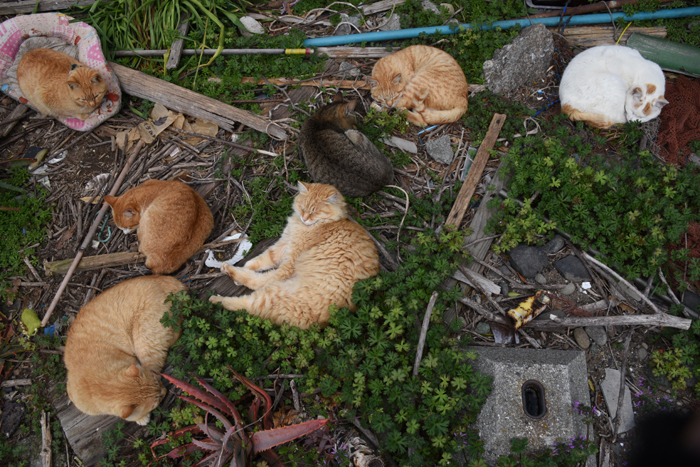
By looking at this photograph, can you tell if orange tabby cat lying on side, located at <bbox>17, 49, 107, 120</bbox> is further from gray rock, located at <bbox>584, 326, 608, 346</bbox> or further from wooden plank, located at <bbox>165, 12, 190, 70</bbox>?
gray rock, located at <bbox>584, 326, 608, 346</bbox>

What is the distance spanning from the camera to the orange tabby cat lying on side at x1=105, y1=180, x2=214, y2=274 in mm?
3625

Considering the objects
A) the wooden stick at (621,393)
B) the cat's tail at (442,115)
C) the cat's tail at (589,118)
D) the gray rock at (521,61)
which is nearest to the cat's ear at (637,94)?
the cat's tail at (589,118)

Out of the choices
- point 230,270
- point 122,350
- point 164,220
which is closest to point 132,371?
point 122,350

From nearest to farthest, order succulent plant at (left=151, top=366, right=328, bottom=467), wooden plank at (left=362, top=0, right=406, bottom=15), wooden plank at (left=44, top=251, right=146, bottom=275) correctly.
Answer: succulent plant at (left=151, top=366, right=328, bottom=467), wooden plank at (left=44, top=251, right=146, bottom=275), wooden plank at (left=362, top=0, right=406, bottom=15)

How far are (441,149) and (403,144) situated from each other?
46 cm

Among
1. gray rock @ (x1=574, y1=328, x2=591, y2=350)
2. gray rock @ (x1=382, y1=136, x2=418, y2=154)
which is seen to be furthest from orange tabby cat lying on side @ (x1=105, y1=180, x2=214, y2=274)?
gray rock @ (x1=574, y1=328, x2=591, y2=350)

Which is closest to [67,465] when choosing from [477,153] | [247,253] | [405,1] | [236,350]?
[236,350]

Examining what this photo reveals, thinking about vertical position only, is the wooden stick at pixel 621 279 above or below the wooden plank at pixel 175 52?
below

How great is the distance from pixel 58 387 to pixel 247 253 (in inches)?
85.9

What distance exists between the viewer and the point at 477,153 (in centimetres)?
422

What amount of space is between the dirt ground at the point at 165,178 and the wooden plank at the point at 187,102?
0.59 feet

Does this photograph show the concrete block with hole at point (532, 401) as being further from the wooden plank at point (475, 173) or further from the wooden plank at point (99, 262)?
the wooden plank at point (99, 262)

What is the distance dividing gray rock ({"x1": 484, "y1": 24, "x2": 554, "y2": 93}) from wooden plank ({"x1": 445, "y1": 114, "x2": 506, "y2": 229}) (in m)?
0.59

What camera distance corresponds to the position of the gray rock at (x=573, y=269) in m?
3.66
